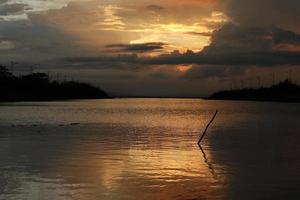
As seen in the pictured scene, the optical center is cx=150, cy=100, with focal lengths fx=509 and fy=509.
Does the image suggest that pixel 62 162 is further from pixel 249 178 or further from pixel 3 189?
pixel 249 178

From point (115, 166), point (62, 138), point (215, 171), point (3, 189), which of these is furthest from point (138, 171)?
point (62, 138)

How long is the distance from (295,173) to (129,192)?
7675 millimetres

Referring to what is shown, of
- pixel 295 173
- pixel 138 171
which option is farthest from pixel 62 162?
pixel 295 173

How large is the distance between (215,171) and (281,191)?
4.45 metres

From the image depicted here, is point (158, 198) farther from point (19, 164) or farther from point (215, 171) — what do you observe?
point (19, 164)

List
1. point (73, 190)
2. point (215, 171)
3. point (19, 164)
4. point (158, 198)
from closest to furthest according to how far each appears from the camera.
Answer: point (158, 198) → point (73, 190) → point (215, 171) → point (19, 164)

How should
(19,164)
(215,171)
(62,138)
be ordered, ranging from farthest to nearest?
(62,138) < (19,164) < (215,171)

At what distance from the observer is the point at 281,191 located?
16.0m

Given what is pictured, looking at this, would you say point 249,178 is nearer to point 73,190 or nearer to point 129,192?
point 129,192

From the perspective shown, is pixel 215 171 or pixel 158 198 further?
pixel 215 171

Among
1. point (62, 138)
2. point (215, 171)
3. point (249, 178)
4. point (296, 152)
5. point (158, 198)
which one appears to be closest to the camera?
point (158, 198)

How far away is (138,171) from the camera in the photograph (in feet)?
64.6

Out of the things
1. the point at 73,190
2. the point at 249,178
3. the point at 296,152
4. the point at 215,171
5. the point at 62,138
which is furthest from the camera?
the point at 62,138

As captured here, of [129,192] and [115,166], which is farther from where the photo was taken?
[115,166]
